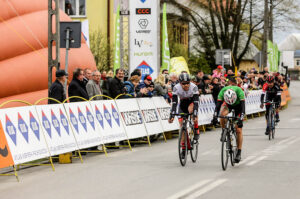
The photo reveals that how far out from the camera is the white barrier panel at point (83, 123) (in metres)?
14.4

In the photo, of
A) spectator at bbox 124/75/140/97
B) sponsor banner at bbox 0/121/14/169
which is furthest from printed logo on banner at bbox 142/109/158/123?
sponsor banner at bbox 0/121/14/169

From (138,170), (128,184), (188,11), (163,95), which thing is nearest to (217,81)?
(163,95)

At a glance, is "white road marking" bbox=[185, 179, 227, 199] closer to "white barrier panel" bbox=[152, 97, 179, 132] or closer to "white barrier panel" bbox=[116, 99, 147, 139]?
"white barrier panel" bbox=[116, 99, 147, 139]

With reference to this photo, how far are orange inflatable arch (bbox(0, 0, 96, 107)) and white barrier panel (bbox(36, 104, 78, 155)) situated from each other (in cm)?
694

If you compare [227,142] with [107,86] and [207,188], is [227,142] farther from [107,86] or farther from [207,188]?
[107,86]

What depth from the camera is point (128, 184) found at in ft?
35.3

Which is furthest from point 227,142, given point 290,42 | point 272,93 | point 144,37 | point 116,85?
point 290,42

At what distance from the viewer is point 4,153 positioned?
11.6 m

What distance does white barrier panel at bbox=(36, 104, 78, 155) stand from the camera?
43.3 ft

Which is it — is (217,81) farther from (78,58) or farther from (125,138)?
(125,138)

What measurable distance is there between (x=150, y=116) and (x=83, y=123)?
4046 millimetres

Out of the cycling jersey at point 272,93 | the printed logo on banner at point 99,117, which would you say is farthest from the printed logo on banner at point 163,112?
the printed logo on banner at point 99,117

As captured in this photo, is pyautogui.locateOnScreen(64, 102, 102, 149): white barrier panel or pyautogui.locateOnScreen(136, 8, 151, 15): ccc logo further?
pyautogui.locateOnScreen(136, 8, 151, 15): ccc logo

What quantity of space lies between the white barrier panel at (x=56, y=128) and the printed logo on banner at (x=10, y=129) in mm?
1064
